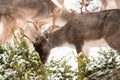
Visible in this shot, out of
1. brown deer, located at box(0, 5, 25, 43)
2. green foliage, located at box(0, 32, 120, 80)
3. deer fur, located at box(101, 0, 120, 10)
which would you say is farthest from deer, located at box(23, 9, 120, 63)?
deer fur, located at box(101, 0, 120, 10)

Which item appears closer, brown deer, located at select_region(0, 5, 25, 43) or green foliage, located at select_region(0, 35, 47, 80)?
green foliage, located at select_region(0, 35, 47, 80)

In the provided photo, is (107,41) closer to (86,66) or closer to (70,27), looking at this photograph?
(70,27)

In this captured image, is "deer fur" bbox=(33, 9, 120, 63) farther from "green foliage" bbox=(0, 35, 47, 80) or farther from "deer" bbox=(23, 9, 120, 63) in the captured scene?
"green foliage" bbox=(0, 35, 47, 80)

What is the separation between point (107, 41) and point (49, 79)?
12.3ft

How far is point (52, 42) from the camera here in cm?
1014

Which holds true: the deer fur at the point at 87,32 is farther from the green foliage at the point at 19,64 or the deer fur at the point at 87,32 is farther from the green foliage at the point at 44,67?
the green foliage at the point at 44,67

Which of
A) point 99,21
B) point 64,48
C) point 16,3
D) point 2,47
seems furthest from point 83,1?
point 2,47

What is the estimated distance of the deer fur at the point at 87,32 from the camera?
9188 millimetres

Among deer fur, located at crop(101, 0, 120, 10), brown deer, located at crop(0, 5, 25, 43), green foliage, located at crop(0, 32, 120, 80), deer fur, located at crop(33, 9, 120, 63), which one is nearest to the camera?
green foliage, located at crop(0, 32, 120, 80)

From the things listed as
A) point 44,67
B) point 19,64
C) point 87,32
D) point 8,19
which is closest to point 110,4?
point 8,19

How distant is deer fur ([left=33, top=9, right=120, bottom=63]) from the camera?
919cm

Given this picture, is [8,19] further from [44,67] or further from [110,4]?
[44,67]

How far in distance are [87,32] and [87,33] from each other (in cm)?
2

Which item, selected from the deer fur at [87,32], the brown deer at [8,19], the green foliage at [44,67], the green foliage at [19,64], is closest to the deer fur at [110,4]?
the brown deer at [8,19]
